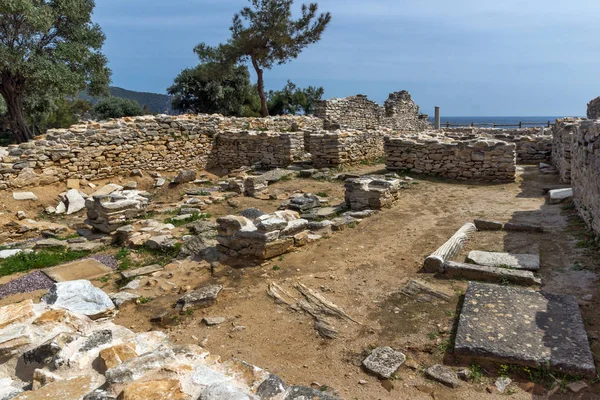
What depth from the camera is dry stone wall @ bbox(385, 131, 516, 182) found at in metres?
13.2

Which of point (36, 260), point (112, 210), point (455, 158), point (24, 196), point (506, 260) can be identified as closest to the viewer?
point (506, 260)

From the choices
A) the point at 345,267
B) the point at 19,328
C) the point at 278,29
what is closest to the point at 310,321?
the point at 345,267

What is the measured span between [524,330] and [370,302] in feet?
6.29

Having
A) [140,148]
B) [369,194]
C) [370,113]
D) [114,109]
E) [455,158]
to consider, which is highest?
[114,109]

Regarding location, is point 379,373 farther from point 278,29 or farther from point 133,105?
point 133,105

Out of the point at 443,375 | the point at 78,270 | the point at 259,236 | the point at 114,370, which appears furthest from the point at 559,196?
the point at 78,270

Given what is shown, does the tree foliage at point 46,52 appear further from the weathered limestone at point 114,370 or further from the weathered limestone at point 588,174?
the weathered limestone at point 588,174

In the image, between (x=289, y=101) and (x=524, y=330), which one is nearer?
(x=524, y=330)

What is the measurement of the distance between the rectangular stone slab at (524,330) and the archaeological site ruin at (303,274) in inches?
0.8

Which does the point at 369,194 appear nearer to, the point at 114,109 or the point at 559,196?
the point at 559,196

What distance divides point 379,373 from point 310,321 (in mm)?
1351

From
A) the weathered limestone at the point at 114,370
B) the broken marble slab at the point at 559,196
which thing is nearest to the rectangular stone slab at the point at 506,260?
the weathered limestone at the point at 114,370

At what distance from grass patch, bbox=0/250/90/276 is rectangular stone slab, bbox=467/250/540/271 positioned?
7.57m

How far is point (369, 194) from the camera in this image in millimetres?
10375
